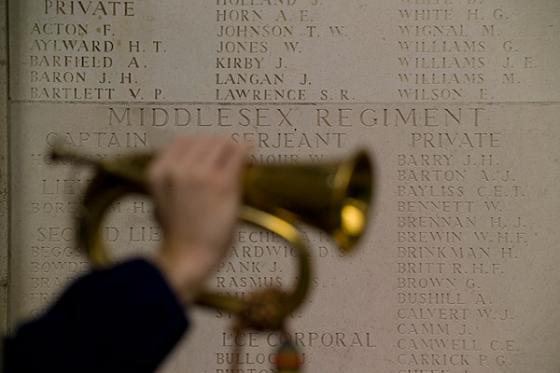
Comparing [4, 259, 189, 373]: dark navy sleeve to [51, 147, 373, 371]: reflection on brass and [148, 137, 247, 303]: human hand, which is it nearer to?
[148, 137, 247, 303]: human hand

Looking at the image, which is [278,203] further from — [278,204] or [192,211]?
[192,211]

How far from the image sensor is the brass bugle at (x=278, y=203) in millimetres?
907

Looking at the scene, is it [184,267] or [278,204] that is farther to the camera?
[278,204]

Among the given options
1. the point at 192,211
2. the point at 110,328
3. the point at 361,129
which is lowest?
the point at 110,328

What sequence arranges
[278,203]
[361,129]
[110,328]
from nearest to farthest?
[110,328] → [278,203] → [361,129]

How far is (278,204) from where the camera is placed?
92cm

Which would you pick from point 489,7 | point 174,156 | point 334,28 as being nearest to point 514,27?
point 489,7

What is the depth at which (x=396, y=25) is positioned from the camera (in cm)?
224

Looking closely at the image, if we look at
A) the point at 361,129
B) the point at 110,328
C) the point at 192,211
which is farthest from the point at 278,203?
the point at 361,129

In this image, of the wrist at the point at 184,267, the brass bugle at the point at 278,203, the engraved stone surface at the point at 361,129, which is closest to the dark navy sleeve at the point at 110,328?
the wrist at the point at 184,267

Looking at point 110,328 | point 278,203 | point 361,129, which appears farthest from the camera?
point 361,129

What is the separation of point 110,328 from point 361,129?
1539 mm

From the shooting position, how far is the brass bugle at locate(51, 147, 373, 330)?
91 centimetres

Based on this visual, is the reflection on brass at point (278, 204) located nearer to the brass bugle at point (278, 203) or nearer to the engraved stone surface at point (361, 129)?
the brass bugle at point (278, 203)
